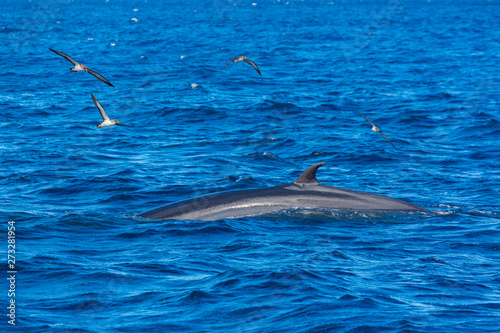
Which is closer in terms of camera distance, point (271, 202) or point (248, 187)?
point (271, 202)

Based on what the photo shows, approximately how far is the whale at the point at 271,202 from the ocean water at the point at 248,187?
268 millimetres

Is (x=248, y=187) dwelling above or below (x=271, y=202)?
below

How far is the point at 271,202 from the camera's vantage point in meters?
17.5

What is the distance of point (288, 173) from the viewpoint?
23.3 metres

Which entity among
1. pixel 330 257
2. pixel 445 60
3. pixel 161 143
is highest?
pixel 330 257

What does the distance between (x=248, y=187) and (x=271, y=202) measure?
415 cm

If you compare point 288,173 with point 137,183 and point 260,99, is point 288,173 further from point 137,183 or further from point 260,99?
point 260,99

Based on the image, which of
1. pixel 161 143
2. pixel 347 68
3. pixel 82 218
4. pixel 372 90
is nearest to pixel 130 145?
pixel 161 143

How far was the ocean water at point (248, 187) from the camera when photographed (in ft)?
41.2

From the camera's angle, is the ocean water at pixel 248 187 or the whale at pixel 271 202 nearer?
the ocean water at pixel 248 187

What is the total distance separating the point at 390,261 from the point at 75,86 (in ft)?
97.4

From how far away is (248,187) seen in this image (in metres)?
21.6

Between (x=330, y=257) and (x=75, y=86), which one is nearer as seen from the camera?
(x=330, y=257)

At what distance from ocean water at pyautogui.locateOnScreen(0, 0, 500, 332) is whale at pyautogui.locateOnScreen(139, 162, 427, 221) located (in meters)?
0.27
